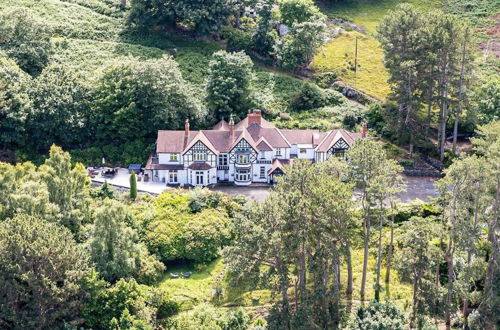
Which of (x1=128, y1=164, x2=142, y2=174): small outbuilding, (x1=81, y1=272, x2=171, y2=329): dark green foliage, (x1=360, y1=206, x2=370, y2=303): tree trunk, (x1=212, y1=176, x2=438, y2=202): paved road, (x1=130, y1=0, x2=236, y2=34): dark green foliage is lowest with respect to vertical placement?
(x1=81, y1=272, x2=171, y2=329): dark green foliage

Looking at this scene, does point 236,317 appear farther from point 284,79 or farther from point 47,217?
point 284,79

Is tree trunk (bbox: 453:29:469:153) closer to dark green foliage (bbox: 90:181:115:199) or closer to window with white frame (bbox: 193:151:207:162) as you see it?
window with white frame (bbox: 193:151:207:162)

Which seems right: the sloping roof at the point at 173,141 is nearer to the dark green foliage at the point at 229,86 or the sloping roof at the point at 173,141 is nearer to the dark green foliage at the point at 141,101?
the dark green foliage at the point at 141,101

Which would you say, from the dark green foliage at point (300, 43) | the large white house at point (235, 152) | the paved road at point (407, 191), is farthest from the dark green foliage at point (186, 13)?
the paved road at point (407, 191)

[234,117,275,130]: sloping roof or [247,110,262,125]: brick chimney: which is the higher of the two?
[247,110,262,125]: brick chimney

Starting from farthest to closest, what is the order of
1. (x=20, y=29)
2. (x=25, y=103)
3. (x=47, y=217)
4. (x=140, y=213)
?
(x=20, y=29)
(x=25, y=103)
(x=140, y=213)
(x=47, y=217)

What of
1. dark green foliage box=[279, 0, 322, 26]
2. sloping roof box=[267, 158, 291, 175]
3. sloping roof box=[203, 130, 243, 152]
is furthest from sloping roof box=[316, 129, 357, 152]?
dark green foliage box=[279, 0, 322, 26]

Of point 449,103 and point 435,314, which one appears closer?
point 435,314

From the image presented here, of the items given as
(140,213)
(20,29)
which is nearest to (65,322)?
(140,213)
